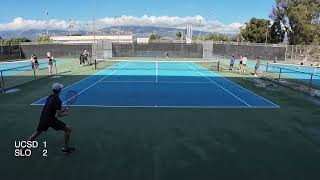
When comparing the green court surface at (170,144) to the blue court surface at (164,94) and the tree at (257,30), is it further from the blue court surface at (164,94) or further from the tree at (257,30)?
the tree at (257,30)

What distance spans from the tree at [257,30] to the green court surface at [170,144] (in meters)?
79.0

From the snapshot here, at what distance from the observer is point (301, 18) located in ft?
240

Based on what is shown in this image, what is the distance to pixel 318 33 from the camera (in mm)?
73438

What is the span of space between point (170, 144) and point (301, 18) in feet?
232

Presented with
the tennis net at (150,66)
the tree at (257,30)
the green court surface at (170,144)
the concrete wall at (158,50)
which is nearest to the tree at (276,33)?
the tree at (257,30)

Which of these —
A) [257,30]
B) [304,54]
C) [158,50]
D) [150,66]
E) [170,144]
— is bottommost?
[170,144]

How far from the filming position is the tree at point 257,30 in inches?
3594

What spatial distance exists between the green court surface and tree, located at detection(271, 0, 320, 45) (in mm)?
62799

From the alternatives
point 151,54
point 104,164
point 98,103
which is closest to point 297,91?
point 98,103

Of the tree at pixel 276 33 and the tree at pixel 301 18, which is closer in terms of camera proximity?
the tree at pixel 301 18

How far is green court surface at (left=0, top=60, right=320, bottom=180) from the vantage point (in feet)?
26.6

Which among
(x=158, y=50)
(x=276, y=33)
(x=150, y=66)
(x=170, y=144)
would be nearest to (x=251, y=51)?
(x=158, y=50)

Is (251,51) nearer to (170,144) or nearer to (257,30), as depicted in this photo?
(257,30)

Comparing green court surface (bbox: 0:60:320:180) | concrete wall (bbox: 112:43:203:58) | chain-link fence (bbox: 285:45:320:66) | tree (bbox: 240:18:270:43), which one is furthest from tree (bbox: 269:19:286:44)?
green court surface (bbox: 0:60:320:180)
